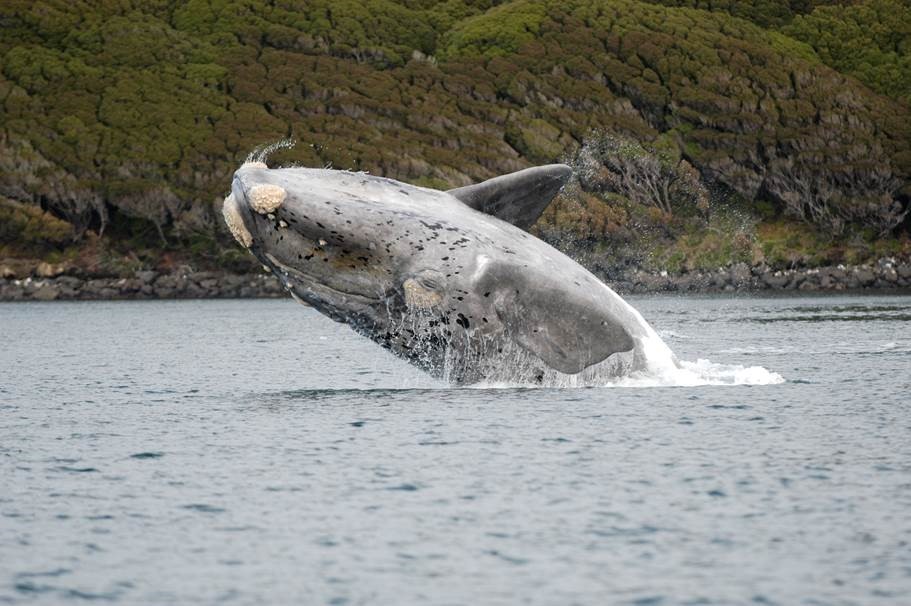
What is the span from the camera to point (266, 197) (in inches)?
734

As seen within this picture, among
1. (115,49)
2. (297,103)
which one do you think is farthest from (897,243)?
(115,49)

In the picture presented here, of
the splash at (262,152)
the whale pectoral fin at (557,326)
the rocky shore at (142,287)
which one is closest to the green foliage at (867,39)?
the rocky shore at (142,287)

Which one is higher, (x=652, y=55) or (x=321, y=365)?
(x=652, y=55)

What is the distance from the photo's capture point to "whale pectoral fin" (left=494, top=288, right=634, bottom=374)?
20312mm

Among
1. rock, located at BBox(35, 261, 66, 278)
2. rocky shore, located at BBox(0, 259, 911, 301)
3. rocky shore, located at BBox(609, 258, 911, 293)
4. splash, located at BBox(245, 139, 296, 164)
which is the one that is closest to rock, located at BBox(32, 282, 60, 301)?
rocky shore, located at BBox(0, 259, 911, 301)

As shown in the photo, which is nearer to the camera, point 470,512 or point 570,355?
point 470,512

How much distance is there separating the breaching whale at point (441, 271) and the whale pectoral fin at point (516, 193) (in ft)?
0.07

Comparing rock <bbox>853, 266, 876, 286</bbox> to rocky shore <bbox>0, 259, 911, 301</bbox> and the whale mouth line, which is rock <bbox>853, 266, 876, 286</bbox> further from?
the whale mouth line

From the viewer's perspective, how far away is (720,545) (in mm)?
12742

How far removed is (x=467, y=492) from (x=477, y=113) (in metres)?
147

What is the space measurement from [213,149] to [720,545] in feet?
484

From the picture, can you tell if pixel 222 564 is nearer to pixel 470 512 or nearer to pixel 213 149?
pixel 470 512

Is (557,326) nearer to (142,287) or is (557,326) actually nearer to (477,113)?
(142,287)

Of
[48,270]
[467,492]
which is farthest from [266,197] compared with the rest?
[48,270]
